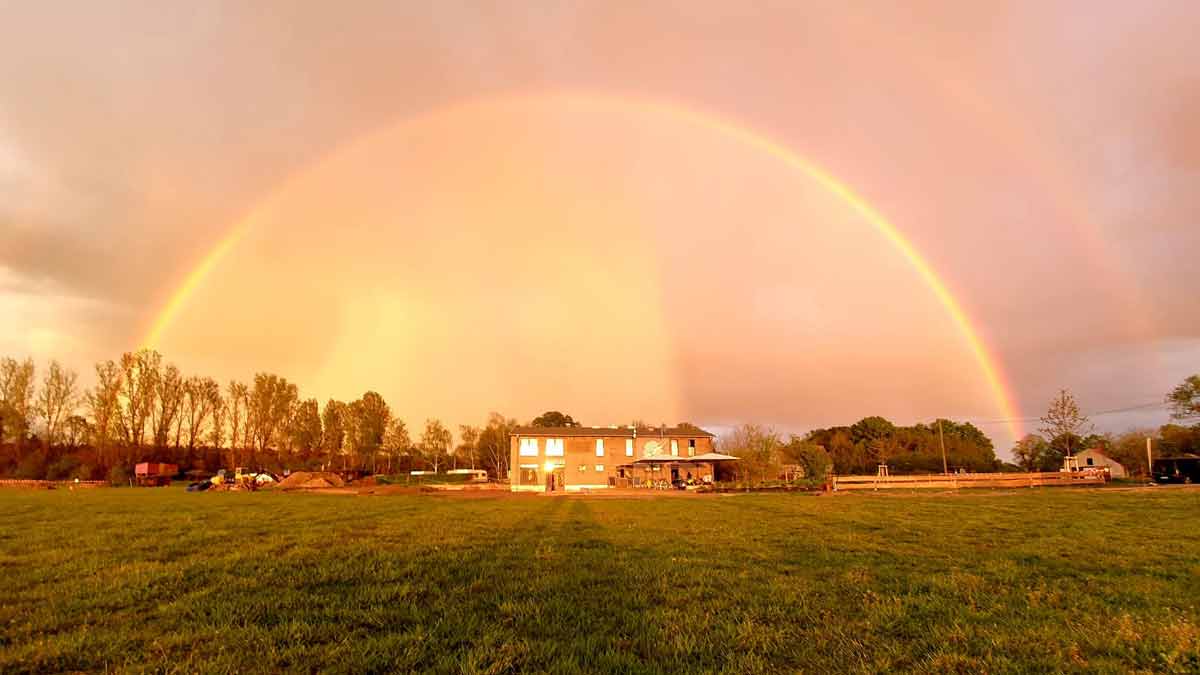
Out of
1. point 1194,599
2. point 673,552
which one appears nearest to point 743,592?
point 673,552

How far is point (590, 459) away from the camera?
77875 millimetres

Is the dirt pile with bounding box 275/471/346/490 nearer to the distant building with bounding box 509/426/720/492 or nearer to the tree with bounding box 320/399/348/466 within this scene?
the distant building with bounding box 509/426/720/492

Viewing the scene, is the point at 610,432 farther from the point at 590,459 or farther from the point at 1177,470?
the point at 1177,470

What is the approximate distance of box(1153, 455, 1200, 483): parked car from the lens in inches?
2308

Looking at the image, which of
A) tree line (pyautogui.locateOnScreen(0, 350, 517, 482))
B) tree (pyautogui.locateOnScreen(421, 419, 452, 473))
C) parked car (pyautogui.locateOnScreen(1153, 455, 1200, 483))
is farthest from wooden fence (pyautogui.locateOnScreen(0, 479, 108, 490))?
parked car (pyautogui.locateOnScreen(1153, 455, 1200, 483))

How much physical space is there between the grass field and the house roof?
62491mm

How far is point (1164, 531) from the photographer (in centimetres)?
1644

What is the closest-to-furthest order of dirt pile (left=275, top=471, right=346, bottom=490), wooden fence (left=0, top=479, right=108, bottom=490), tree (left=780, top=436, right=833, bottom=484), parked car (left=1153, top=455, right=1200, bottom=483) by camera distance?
tree (left=780, top=436, right=833, bottom=484) < parked car (left=1153, top=455, right=1200, bottom=483) < wooden fence (left=0, top=479, right=108, bottom=490) < dirt pile (left=275, top=471, right=346, bottom=490)

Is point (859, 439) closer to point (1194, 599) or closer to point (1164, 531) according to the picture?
point (1164, 531)

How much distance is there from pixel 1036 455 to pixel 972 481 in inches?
1170

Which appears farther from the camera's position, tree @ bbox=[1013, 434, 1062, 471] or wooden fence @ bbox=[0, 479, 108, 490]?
tree @ bbox=[1013, 434, 1062, 471]

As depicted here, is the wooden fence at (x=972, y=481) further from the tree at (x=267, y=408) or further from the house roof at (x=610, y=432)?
the tree at (x=267, y=408)

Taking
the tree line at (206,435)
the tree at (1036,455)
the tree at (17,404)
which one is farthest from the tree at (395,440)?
the tree at (1036,455)

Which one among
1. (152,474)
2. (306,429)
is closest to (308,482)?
(152,474)
